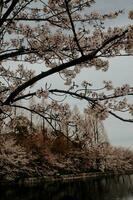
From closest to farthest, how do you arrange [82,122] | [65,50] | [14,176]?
[65,50] → [82,122] → [14,176]

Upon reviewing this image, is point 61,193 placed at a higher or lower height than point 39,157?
lower

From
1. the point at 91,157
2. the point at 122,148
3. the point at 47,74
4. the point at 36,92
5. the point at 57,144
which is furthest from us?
the point at 122,148

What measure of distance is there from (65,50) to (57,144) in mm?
43281

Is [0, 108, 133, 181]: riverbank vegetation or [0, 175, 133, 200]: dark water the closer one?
[0, 175, 133, 200]: dark water

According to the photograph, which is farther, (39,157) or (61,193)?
(39,157)

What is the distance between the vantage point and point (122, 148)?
97.1m

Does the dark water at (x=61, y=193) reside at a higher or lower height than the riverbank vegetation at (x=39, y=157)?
lower

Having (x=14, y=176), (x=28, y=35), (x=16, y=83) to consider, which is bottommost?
(x=14, y=176)

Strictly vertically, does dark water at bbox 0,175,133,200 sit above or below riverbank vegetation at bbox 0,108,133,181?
below

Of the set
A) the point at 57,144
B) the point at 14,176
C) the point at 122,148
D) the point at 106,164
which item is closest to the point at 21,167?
the point at 14,176

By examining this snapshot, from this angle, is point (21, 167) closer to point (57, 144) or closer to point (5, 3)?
point (57, 144)

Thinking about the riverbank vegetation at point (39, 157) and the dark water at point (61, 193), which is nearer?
the dark water at point (61, 193)

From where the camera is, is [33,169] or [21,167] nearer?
[21,167]

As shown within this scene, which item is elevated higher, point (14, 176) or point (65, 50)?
point (65, 50)
